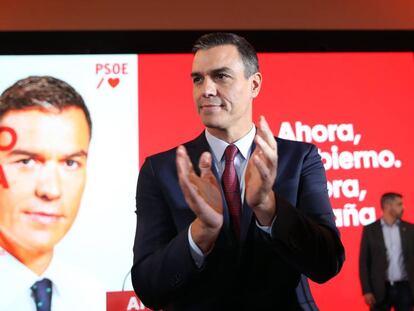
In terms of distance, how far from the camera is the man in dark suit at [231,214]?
958 mm

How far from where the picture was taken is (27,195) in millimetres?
1866

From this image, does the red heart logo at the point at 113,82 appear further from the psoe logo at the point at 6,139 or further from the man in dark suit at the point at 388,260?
the man in dark suit at the point at 388,260

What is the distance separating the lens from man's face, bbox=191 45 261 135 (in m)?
1.23

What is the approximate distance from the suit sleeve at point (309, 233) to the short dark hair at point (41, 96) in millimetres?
1092

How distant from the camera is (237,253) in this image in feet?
3.77

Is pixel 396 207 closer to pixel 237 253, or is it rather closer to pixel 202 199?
pixel 237 253

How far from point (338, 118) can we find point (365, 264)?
0.62m

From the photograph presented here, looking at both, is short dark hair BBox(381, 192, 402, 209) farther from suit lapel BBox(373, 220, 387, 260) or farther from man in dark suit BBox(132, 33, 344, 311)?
man in dark suit BBox(132, 33, 344, 311)

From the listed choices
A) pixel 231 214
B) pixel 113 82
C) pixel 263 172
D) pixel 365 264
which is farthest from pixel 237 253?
pixel 113 82

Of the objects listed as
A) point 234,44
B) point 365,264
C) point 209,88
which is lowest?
point 365,264

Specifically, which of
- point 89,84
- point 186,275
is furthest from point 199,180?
Result: point 89,84

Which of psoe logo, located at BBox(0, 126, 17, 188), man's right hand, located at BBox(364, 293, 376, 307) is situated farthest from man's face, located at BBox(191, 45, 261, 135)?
man's right hand, located at BBox(364, 293, 376, 307)

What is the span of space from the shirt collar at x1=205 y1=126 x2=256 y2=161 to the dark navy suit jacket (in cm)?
2

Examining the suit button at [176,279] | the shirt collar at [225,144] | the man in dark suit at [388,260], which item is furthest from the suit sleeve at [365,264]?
the suit button at [176,279]
